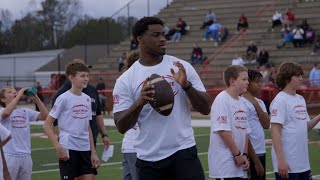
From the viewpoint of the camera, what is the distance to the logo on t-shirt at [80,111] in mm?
8664

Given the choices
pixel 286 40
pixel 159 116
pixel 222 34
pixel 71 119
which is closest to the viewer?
pixel 159 116

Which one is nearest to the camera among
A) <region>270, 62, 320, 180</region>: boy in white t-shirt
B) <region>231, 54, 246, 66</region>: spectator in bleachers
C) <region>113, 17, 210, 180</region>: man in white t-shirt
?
<region>113, 17, 210, 180</region>: man in white t-shirt

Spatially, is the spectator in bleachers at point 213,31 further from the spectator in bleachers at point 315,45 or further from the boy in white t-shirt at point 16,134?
the boy in white t-shirt at point 16,134

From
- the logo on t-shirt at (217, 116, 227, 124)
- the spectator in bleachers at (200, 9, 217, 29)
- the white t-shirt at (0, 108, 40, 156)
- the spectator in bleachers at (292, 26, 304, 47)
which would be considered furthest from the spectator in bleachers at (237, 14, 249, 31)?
the logo on t-shirt at (217, 116, 227, 124)

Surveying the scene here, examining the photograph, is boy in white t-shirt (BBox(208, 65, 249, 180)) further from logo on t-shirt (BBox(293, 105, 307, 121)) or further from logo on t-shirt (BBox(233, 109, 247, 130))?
logo on t-shirt (BBox(293, 105, 307, 121))

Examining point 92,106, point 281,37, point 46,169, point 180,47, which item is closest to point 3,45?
point 180,47

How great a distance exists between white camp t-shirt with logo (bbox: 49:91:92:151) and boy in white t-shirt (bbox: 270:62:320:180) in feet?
7.91

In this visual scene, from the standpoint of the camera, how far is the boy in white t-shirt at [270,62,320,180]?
724cm

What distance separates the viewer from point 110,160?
48.8ft

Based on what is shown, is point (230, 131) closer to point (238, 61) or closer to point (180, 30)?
point (238, 61)

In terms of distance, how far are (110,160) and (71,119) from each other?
6300mm

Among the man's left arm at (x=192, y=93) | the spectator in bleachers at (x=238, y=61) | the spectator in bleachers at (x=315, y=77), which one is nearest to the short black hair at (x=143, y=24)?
the man's left arm at (x=192, y=93)

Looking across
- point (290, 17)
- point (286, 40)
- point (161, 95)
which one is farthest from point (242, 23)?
point (161, 95)

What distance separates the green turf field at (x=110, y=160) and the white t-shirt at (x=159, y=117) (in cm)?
646
